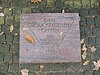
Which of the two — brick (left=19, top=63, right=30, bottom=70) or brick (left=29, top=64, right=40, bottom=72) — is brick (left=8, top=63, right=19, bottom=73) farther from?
brick (left=29, top=64, right=40, bottom=72)

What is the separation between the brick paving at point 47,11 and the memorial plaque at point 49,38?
0.38ft

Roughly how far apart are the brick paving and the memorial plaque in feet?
0.38

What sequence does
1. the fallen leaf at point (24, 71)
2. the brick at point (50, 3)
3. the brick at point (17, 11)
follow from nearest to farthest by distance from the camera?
the fallen leaf at point (24, 71)
the brick at point (17, 11)
the brick at point (50, 3)

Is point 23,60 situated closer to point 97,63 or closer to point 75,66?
point 75,66

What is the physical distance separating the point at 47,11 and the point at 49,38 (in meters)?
0.61

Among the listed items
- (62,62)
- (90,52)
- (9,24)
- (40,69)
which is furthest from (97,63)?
(9,24)

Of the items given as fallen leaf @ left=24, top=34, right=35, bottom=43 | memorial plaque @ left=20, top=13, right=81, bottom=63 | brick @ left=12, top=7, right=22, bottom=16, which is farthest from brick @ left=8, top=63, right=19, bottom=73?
brick @ left=12, top=7, right=22, bottom=16

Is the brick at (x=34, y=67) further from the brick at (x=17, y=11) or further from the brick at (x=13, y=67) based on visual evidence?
the brick at (x=17, y=11)

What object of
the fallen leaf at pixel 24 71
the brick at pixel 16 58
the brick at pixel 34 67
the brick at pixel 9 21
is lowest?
the fallen leaf at pixel 24 71

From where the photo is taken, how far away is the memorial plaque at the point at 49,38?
584 cm

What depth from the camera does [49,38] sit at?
19.6ft

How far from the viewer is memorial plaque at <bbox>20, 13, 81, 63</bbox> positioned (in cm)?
584

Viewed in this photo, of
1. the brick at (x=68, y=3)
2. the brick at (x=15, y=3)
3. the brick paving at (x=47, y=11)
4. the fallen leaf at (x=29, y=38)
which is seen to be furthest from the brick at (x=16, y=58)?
the brick at (x=68, y=3)

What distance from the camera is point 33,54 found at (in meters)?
5.84
